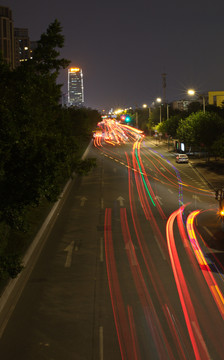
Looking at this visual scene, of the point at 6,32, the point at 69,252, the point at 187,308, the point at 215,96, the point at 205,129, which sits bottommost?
the point at 187,308

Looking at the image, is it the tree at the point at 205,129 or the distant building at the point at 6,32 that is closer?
the tree at the point at 205,129

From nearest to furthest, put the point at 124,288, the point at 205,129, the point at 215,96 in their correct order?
the point at 124,288 → the point at 205,129 → the point at 215,96

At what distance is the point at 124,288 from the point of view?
51.1 feet

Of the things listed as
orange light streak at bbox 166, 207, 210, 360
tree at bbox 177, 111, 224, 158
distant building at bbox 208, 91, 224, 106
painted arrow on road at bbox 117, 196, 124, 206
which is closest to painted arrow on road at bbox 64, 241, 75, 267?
orange light streak at bbox 166, 207, 210, 360

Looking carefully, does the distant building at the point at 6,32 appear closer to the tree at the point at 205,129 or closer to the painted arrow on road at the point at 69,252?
the tree at the point at 205,129

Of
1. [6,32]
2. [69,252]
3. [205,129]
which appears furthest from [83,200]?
[6,32]

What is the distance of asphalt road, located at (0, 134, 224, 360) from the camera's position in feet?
37.7

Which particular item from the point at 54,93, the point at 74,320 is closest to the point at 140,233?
the point at 54,93

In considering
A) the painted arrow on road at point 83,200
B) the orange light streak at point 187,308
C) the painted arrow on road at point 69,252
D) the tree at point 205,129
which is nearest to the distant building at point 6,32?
the tree at point 205,129

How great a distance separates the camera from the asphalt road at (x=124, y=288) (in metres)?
11.5

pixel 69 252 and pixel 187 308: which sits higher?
pixel 69 252

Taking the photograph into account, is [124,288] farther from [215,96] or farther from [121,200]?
[215,96]

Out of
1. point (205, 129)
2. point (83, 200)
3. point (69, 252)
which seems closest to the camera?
point (69, 252)

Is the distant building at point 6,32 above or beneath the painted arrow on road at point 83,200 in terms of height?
above
